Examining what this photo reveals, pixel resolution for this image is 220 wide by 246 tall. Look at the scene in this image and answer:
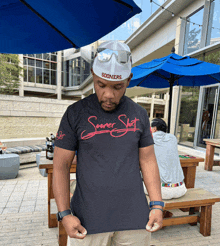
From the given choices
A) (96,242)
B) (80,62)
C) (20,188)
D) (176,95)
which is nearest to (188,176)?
(96,242)

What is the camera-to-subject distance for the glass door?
8086 millimetres

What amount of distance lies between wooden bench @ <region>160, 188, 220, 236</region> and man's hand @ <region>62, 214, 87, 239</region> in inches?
60.1

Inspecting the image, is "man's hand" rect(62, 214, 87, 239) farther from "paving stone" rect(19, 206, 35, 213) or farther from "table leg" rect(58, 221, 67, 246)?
"paving stone" rect(19, 206, 35, 213)

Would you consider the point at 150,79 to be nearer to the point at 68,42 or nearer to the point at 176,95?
the point at 68,42

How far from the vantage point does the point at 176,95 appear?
9875mm

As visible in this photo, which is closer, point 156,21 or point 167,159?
point 167,159

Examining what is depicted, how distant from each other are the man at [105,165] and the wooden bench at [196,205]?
4.48 feet

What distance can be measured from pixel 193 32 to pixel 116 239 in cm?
1040

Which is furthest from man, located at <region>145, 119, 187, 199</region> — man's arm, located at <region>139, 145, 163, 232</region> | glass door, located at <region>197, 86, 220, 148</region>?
glass door, located at <region>197, 86, 220, 148</region>

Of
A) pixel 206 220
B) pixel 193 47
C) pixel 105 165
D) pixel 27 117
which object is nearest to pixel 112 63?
pixel 105 165

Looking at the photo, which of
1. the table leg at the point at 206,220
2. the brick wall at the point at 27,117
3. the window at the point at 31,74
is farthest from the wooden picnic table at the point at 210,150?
the window at the point at 31,74

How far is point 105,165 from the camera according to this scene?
1054mm

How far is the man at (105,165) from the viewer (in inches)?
41.1

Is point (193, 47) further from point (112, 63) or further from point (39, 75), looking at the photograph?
point (39, 75)
